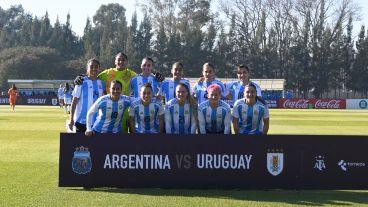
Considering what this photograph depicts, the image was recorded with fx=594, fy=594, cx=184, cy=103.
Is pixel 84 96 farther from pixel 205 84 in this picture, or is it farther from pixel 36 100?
pixel 36 100

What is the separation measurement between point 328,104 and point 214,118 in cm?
4693

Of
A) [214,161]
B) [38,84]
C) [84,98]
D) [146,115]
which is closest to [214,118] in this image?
[214,161]

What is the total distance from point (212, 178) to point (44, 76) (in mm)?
72378

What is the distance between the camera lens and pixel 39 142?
52.7ft

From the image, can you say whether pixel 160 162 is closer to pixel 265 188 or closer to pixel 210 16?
pixel 265 188

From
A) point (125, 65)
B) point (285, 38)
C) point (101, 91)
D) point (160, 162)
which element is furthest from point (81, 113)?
point (285, 38)

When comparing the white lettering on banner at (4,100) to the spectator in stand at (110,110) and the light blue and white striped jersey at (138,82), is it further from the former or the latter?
the spectator in stand at (110,110)

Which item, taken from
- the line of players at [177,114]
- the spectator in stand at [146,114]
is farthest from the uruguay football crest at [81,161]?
the spectator in stand at [146,114]

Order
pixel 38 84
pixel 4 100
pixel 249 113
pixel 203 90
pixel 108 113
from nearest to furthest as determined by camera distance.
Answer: pixel 108 113 → pixel 249 113 → pixel 203 90 → pixel 4 100 → pixel 38 84

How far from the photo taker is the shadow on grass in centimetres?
817

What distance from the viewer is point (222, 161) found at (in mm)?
8719

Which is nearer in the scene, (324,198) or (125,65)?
(324,198)

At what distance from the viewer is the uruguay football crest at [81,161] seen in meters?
8.69

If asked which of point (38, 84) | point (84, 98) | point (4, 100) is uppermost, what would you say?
point (38, 84)
